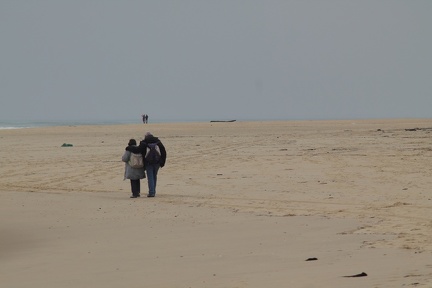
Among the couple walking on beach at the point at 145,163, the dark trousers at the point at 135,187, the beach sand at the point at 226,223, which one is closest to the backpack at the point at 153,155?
the couple walking on beach at the point at 145,163

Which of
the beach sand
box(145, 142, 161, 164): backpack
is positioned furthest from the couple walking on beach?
the beach sand

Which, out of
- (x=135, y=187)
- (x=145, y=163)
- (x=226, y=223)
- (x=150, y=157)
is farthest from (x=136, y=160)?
(x=226, y=223)

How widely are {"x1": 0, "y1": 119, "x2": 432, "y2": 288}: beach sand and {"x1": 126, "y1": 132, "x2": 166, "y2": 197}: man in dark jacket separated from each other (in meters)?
0.36

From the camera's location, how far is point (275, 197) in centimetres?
1692

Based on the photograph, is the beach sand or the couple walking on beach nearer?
the beach sand

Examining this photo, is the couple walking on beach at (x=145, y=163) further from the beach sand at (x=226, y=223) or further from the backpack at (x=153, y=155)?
the beach sand at (x=226, y=223)

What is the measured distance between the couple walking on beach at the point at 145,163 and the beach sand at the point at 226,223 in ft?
1.44

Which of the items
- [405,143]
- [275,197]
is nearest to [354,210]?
[275,197]

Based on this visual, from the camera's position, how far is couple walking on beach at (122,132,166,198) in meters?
17.9

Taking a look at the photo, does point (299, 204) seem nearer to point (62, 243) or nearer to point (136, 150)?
point (136, 150)

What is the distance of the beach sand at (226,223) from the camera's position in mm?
8805

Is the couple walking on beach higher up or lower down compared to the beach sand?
higher up

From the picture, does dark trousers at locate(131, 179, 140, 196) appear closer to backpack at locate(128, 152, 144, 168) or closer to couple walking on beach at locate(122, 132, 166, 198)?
couple walking on beach at locate(122, 132, 166, 198)

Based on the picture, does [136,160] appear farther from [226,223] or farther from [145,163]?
[226,223]
